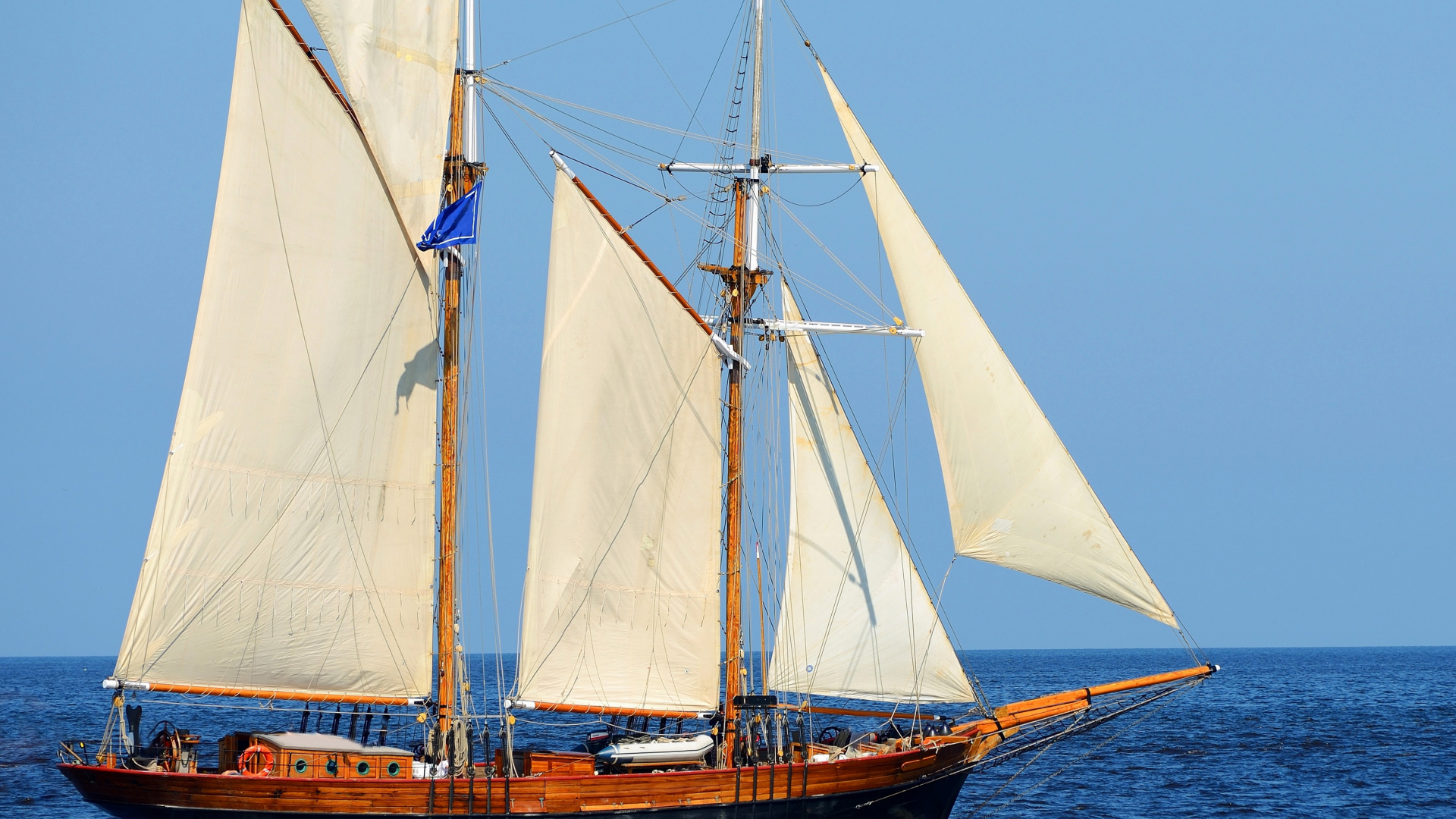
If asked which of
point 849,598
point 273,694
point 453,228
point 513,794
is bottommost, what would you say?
point 513,794

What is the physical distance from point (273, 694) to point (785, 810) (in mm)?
10981

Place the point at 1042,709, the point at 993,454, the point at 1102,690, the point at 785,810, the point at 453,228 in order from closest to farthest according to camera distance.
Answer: the point at 785,810 → the point at 993,454 → the point at 453,228 → the point at 1102,690 → the point at 1042,709

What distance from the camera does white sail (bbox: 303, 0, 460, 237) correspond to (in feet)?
108

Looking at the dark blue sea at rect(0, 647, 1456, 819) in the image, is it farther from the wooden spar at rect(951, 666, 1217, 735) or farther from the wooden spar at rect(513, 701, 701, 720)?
the wooden spar at rect(951, 666, 1217, 735)

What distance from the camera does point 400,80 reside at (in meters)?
33.0

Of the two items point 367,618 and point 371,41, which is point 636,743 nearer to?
point 367,618

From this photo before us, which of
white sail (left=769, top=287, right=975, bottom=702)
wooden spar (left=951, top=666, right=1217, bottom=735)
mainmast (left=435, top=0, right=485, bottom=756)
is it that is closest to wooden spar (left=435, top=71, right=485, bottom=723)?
mainmast (left=435, top=0, right=485, bottom=756)

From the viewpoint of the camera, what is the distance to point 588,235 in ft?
112

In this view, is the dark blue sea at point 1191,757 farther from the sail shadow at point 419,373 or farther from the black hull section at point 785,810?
the sail shadow at point 419,373

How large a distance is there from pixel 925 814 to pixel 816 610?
5092 millimetres

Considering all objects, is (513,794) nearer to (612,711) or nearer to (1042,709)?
(612,711)

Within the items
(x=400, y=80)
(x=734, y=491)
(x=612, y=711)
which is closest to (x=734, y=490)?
(x=734, y=491)

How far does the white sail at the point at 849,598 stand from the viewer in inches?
1380

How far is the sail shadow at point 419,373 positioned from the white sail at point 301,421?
0.14 feet
